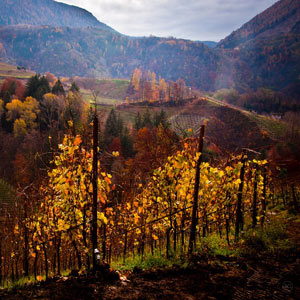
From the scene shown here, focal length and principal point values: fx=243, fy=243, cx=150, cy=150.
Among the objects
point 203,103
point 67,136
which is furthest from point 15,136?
point 203,103

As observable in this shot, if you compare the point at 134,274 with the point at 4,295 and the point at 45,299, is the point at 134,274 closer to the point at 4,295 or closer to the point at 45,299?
the point at 45,299

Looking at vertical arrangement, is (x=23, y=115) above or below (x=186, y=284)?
above

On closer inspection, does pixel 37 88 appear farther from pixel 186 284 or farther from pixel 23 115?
pixel 186 284

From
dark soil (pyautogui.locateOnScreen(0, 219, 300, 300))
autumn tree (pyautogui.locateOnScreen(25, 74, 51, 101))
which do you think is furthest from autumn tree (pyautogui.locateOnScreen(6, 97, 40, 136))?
dark soil (pyautogui.locateOnScreen(0, 219, 300, 300))

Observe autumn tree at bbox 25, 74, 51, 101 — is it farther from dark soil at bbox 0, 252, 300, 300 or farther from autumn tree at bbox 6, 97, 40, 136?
dark soil at bbox 0, 252, 300, 300

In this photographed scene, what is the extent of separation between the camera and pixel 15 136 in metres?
71.8

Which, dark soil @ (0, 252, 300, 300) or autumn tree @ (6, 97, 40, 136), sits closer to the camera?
dark soil @ (0, 252, 300, 300)

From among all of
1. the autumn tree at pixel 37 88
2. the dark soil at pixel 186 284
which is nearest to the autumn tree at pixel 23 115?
the autumn tree at pixel 37 88

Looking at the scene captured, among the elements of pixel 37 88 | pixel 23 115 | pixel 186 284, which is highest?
pixel 37 88

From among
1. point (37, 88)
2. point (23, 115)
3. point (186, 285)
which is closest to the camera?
point (186, 285)

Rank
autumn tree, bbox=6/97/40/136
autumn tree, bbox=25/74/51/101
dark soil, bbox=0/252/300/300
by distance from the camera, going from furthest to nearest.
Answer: autumn tree, bbox=25/74/51/101
autumn tree, bbox=6/97/40/136
dark soil, bbox=0/252/300/300

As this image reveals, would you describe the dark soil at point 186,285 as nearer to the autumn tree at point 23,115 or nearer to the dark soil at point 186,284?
the dark soil at point 186,284

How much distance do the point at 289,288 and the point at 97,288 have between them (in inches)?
170

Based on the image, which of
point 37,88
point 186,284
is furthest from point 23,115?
point 186,284
